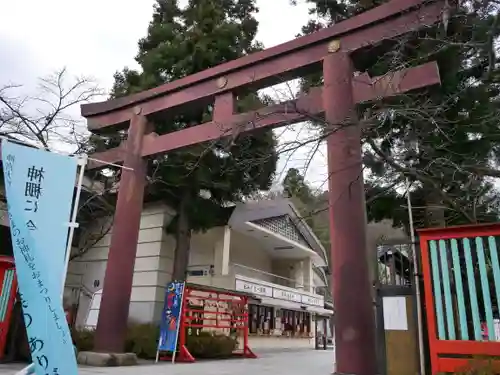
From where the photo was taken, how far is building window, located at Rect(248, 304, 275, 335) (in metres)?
17.7

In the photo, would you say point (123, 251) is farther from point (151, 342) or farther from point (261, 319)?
point (261, 319)

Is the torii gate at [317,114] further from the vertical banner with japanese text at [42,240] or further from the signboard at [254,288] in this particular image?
the signboard at [254,288]

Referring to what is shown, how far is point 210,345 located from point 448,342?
7885 mm

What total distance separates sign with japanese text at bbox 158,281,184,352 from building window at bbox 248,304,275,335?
819cm

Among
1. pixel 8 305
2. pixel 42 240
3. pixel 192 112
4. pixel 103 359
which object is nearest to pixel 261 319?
pixel 192 112

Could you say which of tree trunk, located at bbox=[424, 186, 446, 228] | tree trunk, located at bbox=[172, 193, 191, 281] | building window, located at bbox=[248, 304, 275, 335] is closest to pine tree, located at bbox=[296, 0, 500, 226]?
tree trunk, located at bbox=[424, 186, 446, 228]

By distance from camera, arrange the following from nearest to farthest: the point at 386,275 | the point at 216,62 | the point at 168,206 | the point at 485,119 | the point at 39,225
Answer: the point at 39,225, the point at 386,275, the point at 485,119, the point at 216,62, the point at 168,206

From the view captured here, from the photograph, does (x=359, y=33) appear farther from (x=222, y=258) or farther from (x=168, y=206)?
(x=222, y=258)

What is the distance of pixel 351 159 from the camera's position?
6922 mm

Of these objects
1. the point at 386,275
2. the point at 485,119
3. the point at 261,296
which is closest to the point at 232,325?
the point at 261,296

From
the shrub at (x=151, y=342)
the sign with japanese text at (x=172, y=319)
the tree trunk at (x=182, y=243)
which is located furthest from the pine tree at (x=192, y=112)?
the sign with japanese text at (x=172, y=319)

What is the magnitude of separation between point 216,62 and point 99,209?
616cm

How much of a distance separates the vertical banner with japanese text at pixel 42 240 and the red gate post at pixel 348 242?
363cm

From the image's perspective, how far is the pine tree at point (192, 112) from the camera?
38.4 ft
